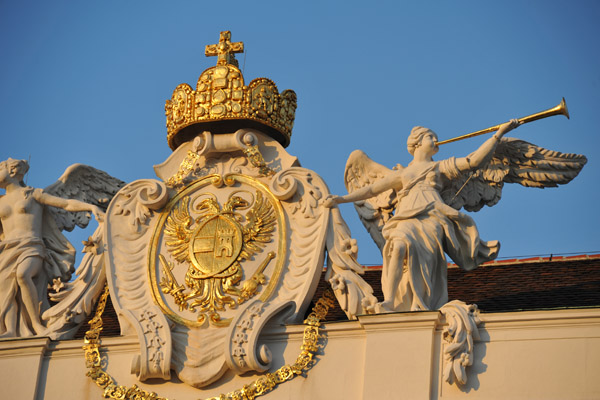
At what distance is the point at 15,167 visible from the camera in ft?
56.3

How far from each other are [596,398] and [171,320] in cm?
432

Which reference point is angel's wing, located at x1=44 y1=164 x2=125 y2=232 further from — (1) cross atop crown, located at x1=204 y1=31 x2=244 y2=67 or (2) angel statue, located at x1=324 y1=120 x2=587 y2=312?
(2) angel statue, located at x1=324 y1=120 x2=587 y2=312

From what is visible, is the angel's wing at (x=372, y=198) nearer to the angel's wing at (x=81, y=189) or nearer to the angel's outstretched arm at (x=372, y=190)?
the angel's outstretched arm at (x=372, y=190)

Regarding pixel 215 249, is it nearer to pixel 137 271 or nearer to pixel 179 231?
pixel 179 231

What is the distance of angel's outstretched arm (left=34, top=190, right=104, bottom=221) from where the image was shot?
1681cm

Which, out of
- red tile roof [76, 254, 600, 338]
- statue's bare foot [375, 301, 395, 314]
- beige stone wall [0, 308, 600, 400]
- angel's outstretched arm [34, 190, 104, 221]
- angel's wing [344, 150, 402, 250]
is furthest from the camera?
angel's outstretched arm [34, 190, 104, 221]

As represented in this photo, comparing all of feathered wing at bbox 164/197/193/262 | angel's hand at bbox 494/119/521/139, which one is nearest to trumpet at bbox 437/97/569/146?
angel's hand at bbox 494/119/521/139

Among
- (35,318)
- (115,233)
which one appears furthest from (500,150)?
(35,318)

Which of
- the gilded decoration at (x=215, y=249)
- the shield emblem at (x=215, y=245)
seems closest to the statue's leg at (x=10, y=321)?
the gilded decoration at (x=215, y=249)

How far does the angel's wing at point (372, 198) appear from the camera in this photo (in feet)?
52.3

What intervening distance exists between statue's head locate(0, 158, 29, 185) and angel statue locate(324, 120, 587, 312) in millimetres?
3642

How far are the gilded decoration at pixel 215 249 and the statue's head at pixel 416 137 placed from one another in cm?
147

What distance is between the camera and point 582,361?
1418 cm

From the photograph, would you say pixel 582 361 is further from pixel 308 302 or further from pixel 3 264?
pixel 3 264
